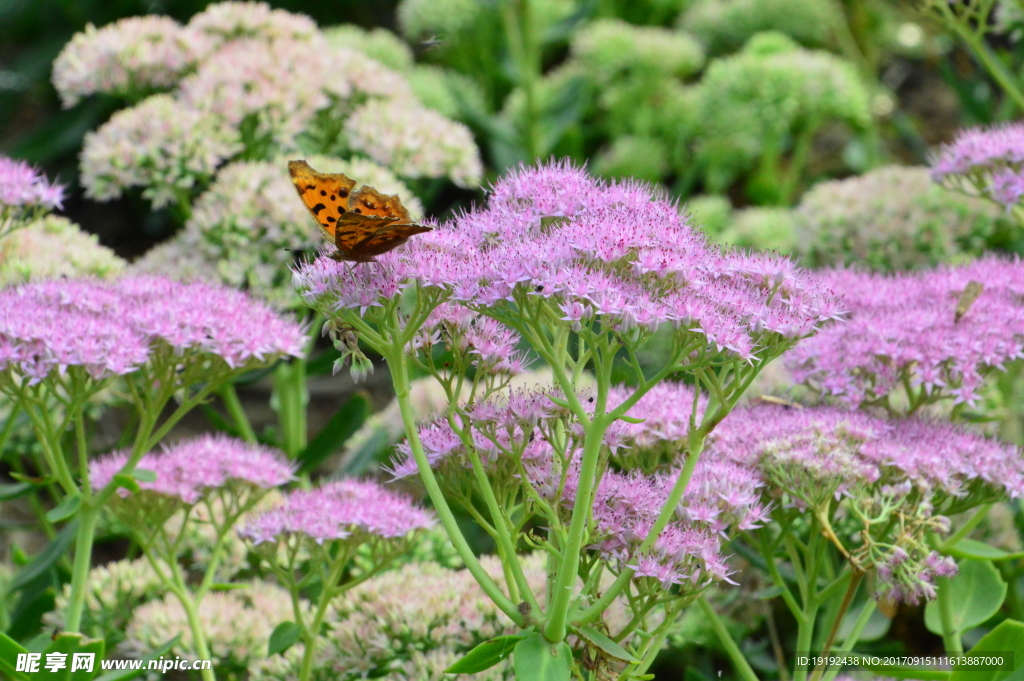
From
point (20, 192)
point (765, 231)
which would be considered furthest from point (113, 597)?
point (765, 231)

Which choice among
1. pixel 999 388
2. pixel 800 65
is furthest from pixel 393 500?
pixel 800 65

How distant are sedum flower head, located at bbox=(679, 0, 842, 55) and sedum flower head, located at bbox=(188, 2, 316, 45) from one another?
64.0 inches

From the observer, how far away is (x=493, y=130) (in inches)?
121

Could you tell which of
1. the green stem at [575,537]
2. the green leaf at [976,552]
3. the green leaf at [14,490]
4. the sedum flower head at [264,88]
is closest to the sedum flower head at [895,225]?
the green leaf at [976,552]

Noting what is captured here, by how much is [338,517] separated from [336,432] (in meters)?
0.62

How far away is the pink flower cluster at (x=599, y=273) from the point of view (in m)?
1.17

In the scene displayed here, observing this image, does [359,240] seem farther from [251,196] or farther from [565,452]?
[251,196]

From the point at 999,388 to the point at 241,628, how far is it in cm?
154

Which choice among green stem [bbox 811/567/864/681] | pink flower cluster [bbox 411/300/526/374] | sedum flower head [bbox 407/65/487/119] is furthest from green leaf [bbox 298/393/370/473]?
sedum flower head [bbox 407/65/487/119]

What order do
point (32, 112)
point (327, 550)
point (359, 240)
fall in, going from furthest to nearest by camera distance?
point (32, 112), point (327, 550), point (359, 240)

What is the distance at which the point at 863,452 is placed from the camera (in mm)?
1487

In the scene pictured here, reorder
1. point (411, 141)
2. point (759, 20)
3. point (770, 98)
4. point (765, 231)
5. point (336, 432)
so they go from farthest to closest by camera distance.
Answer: point (759, 20), point (770, 98), point (765, 231), point (411, 141), point (336, 432)

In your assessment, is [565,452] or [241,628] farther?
[241,628]

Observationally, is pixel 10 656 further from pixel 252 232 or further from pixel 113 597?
pixel 252 232
